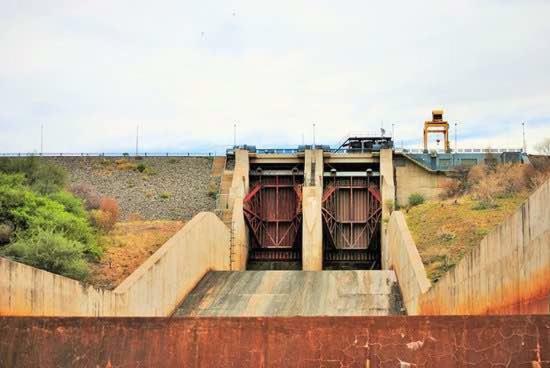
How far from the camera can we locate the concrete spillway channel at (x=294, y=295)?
105 feet

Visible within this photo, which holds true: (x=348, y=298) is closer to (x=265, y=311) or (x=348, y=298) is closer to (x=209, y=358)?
(x=265, y=311)

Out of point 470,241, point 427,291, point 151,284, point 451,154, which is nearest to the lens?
point 427,291

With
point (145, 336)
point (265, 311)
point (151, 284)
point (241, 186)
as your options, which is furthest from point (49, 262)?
point (241, 186)

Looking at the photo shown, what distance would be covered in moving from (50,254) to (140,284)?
4.30 m

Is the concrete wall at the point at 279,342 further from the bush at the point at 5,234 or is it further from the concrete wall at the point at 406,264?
the bush at the point at 5,234

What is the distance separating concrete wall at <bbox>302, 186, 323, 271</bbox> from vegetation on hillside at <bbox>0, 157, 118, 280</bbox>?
10.2 meters

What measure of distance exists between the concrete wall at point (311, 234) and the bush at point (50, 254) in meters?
18.4

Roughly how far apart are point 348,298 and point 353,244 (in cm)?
1863

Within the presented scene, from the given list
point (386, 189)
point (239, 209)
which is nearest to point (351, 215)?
point (386, 189)

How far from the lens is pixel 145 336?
1222 cm

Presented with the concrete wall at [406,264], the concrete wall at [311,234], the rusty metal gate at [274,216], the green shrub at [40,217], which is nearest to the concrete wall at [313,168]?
the rusty metal gate at [274,216]

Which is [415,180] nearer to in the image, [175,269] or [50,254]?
[175,269]

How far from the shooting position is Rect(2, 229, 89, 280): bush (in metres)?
30.4

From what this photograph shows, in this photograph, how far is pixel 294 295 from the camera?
3459cm
